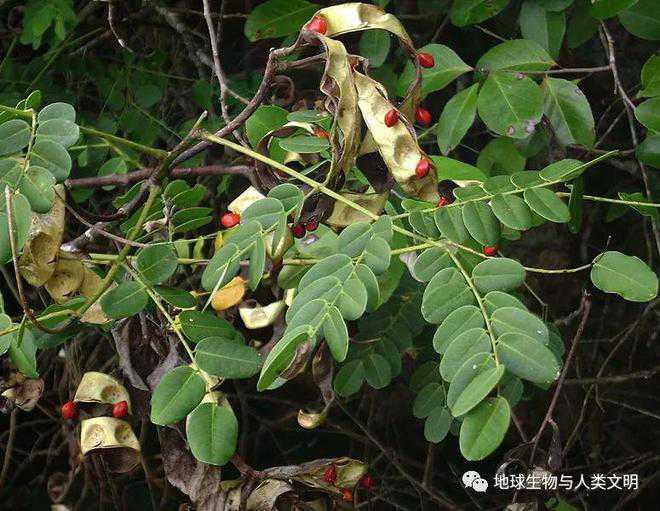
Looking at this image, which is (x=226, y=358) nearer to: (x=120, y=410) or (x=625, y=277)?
(x=120, y=410)

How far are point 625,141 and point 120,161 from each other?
0.99m

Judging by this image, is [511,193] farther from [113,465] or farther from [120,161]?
[120,161]

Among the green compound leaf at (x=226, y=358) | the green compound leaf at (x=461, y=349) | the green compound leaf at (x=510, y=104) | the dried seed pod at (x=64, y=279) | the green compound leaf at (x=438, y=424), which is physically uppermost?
the dried seed pod at (x=64, y=279)

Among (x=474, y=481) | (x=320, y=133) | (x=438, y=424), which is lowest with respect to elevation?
(x=474, y=481)

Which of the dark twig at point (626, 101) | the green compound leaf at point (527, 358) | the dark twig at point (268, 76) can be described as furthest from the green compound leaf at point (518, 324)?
the dark twig at point (626, 101)

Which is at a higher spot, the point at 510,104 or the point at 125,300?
the point at 125,300

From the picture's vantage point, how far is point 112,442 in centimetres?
106

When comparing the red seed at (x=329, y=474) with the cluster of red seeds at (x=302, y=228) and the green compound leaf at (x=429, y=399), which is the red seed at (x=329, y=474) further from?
the cluster of red seeds at (x=302, y=228)

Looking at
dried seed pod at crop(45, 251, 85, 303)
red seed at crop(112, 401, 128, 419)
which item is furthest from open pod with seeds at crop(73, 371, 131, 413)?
dried seed pod at crop(45, 251, 85, 303)

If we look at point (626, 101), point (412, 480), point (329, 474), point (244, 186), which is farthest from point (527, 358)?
point (244, 186)

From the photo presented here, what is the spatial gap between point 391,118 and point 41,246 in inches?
16.7

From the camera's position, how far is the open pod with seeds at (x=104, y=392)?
1119 mm

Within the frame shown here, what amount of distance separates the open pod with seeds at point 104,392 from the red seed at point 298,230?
354 mm

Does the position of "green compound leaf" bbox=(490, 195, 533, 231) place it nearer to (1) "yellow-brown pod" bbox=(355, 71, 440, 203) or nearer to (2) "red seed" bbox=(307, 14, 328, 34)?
(1) "yellow-brown pod" bbox=(355, 71, 440, 203)
